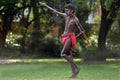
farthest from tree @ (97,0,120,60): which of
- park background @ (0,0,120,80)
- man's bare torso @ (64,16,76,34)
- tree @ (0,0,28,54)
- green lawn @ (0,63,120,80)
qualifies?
man's bare torso @ (64,16,76,34)

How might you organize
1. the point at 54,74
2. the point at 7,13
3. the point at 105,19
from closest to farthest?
the point at 54,74, the point at 105,19, the point at 7,13

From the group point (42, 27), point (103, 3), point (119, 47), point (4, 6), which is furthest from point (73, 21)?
point (42, 27)

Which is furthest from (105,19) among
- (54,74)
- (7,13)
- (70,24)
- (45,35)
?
(70,24)

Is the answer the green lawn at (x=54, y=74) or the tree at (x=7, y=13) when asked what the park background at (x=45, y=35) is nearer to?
the tree at (x=7, y=13)

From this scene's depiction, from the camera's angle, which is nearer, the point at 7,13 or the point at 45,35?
the point at 7,13

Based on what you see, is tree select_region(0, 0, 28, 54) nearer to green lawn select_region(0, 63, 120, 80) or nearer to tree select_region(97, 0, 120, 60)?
tree select_region(97, 0, 120, 60)

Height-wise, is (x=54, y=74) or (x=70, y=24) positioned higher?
(x=70, y=24)

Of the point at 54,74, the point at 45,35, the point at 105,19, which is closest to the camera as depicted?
the point at 54,74

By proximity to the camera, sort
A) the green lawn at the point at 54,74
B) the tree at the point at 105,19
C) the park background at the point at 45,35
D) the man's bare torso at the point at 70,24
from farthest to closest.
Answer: the park background at the point at 45,35
the tree at the point at 105,19
the green lawn at the point at 54,74
the man's bare torso at the point at 70,24

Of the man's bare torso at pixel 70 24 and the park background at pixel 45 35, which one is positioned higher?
the man's bare torso at pixel 70 24

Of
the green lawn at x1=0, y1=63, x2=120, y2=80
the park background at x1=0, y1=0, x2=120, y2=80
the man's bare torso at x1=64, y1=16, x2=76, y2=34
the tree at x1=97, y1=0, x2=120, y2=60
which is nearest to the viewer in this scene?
the man's bare torso at x1=64, y1=16, x2=76, y2=34

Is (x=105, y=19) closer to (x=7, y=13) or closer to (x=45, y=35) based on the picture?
(x=7, y=13)

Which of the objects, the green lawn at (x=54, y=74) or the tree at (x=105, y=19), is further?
the tree at (x=105, y=19)

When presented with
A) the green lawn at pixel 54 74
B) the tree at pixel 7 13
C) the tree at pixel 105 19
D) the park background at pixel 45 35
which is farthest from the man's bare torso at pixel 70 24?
the tree at pixel 7 13
